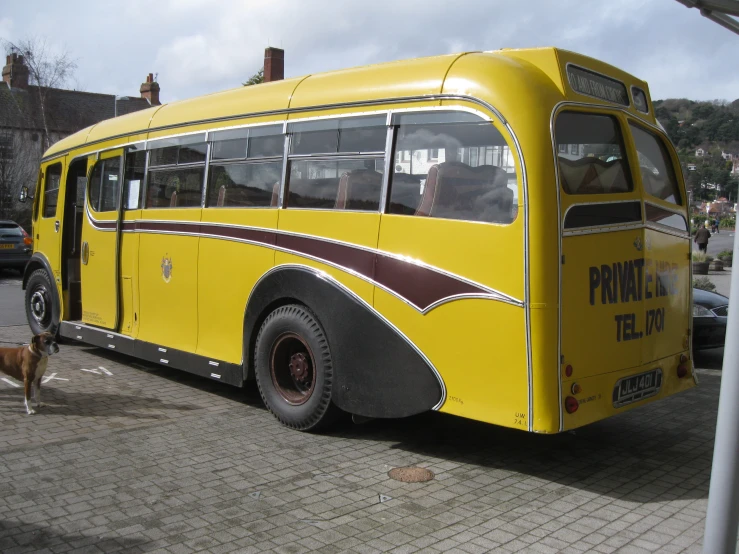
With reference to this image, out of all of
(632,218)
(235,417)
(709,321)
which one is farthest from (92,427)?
(709,321)

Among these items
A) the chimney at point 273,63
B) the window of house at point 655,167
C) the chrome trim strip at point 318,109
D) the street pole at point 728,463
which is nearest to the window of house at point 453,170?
the chrome trim strip at point 318,109

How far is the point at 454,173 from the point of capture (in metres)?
5.50

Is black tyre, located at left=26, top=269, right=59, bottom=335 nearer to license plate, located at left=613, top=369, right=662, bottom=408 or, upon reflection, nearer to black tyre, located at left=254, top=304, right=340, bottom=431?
black tyre, located at left=254, top=304, right=340, bottom=431

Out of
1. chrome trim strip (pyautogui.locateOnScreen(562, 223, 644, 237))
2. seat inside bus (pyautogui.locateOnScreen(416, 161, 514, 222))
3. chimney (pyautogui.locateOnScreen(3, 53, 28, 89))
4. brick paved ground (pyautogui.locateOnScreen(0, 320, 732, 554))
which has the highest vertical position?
chimney (pyautogui.locateOnScreen(3, 53, 28, 89))

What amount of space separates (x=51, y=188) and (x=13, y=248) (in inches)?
497

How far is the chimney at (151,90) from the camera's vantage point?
149 ft

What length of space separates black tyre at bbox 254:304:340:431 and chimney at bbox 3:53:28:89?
43.5 meters

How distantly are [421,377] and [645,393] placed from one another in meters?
1.82

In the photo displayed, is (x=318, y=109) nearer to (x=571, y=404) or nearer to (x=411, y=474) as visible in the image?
(x=411, y=474)

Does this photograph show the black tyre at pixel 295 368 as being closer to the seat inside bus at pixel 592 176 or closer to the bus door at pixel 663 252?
the seat inside bus at pixel 592 176

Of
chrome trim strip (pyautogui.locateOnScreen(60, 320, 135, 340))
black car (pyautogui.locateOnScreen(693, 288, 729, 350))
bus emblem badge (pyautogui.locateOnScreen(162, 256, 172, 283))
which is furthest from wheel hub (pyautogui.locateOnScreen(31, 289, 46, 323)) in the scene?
black car (pyautogui.locateOnScreen(693, 288, 729, 350))

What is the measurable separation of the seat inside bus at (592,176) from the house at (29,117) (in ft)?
123

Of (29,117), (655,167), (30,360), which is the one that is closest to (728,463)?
(655,167)

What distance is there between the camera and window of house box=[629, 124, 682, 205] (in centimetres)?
607
